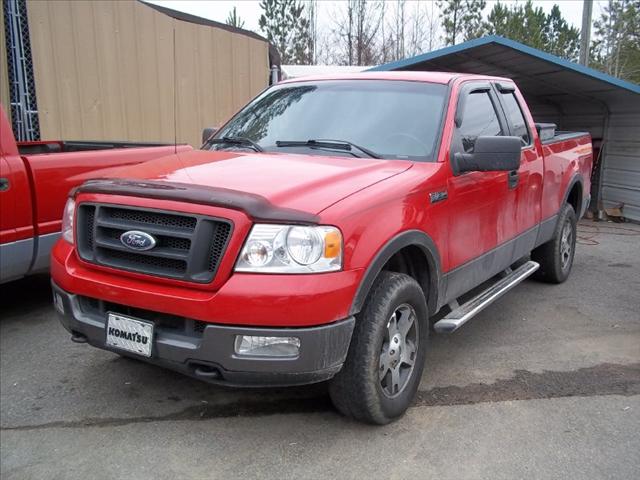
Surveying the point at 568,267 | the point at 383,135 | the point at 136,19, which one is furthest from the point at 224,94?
the point at 383,135

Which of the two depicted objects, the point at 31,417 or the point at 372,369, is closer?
the point at 372,369

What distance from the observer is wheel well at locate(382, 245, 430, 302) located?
11.8 feet

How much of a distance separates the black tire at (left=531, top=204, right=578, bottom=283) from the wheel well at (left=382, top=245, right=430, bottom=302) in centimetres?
280

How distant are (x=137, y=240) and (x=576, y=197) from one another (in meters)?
5.16

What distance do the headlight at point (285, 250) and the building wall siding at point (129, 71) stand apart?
Result: 593 centimetres

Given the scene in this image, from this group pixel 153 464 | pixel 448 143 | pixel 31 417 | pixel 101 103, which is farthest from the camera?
pixel 101 103

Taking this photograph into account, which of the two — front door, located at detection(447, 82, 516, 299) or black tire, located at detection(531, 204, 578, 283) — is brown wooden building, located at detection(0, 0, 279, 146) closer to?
front door, located at detection(447, 82, 516, 299)

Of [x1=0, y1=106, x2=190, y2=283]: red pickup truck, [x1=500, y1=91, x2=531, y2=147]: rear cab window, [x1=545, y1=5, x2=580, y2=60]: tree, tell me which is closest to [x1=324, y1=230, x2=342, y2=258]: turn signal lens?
[x1=0, y1=106, x2=190, y2=283]: red pickup truck

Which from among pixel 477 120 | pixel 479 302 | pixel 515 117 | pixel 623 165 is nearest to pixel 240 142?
pixel 477 120

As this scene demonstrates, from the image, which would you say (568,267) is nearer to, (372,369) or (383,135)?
(383,135)

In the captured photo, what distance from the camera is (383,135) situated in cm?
395

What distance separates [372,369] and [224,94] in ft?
31.5

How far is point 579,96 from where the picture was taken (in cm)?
1088

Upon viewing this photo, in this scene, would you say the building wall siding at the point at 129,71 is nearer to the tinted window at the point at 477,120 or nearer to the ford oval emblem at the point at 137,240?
the tinted window at the point at 477,120
